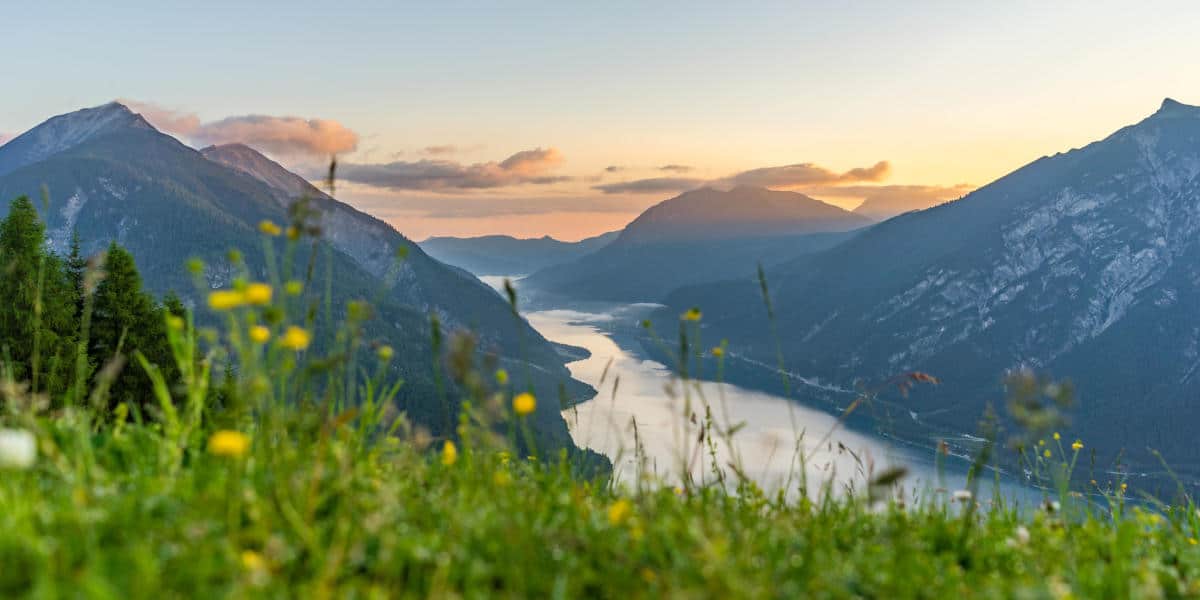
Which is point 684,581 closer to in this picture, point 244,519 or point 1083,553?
point 244,519

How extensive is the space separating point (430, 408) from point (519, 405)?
489 feet

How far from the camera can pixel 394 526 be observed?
3.55m

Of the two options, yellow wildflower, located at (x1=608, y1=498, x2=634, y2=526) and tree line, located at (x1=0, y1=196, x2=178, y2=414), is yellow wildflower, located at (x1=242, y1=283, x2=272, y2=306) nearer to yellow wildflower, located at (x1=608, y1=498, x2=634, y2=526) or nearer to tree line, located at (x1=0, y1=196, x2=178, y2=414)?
yellow wildflower, located at (x1=608, y1=498, x2=634, y2=526)

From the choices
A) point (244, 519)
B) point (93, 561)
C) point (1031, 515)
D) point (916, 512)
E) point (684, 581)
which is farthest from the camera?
point (1031, 515)

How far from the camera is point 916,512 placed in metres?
5.52

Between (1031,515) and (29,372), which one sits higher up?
(1031,515)

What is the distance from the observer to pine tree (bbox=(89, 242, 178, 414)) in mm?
28578

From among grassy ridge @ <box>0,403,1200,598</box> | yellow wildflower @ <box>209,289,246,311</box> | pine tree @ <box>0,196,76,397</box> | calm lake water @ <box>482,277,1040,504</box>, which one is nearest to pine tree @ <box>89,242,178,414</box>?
pine tree @ <box>0,196,76,397</box>

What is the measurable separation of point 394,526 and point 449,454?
5.20ft

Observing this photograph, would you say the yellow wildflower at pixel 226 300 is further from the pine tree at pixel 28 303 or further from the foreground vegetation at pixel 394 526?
the pine tree at pixel 28 303

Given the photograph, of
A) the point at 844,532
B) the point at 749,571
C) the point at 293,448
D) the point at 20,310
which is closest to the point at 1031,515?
the point at 844,532

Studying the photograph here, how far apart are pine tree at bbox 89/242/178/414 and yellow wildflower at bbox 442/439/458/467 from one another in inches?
1071

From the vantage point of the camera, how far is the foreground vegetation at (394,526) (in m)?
2.90

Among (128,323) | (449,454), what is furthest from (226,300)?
(128,323)
